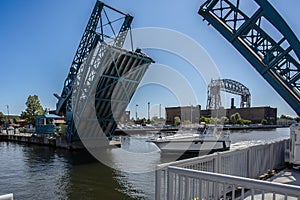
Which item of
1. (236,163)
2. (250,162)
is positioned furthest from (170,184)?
(250,162)

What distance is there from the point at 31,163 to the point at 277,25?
602 inches

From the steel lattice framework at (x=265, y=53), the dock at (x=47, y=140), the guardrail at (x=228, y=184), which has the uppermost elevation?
the steel lattice framework at (x=265, y=53)

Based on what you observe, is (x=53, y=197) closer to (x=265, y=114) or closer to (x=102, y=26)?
(x=102, y=26)

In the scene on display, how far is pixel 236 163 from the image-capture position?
17.4ft

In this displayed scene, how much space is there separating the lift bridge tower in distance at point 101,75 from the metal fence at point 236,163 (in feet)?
36.0

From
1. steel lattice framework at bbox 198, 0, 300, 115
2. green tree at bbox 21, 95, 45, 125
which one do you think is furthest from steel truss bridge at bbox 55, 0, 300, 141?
green tree at bbox 21, 95, 45, 125

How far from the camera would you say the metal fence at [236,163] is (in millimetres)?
3605

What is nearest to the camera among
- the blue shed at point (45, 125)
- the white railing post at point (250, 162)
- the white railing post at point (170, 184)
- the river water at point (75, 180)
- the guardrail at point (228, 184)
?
the guardrail at point (228, 184)

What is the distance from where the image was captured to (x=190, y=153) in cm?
1905

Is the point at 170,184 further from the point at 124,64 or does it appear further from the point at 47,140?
the point at 47,140

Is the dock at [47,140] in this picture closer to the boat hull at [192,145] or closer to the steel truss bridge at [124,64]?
the steel truss bridge at [124,64]

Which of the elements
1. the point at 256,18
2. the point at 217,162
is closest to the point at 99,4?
the point at 256,18

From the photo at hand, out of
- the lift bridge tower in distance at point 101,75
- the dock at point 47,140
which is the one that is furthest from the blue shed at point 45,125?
the lift bridge tower in distance at point 101,75

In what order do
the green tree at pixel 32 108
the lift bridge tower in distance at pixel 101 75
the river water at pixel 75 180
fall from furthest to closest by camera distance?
the green tree at pixel 32 108, the lift bridge tower in distance at pixel 101 75, the river water at pixel 75 180
